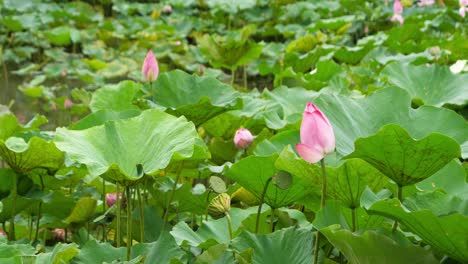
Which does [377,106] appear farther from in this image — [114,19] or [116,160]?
[114,19]

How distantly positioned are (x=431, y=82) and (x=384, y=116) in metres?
0.56

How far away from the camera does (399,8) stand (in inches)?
124

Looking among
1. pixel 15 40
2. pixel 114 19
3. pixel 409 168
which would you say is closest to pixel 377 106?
pixel 409 168

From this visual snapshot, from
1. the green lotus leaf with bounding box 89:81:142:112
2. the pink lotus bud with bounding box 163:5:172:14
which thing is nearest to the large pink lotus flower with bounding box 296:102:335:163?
the green lotus leaf with bounding box 89:81:142:112

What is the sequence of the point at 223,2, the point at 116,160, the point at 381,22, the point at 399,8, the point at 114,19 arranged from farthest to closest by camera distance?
the point at 114,19
the point at 223,2
the point at 381,22
the point at 399,8
the point at 116,160

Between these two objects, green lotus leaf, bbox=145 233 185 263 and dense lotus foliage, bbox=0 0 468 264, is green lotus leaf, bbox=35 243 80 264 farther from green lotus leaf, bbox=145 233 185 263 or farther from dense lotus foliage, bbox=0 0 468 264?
green lotus leaf, bbox=145 233 185 263

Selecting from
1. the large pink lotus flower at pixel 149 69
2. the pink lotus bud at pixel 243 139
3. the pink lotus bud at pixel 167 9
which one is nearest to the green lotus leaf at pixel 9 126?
the large pink lotus flower at pixel 149 69

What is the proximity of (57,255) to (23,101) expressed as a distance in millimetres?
2836

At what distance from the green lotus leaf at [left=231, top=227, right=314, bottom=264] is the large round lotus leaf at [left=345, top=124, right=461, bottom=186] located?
0.41 ft

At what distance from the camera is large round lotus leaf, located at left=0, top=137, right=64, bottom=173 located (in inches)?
49.3

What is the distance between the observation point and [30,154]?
1303 millimetres

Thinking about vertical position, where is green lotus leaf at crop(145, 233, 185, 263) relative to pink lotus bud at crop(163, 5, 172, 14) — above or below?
above

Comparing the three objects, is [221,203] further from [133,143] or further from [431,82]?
[431,82]

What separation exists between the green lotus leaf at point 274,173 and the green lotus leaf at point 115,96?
69cm
